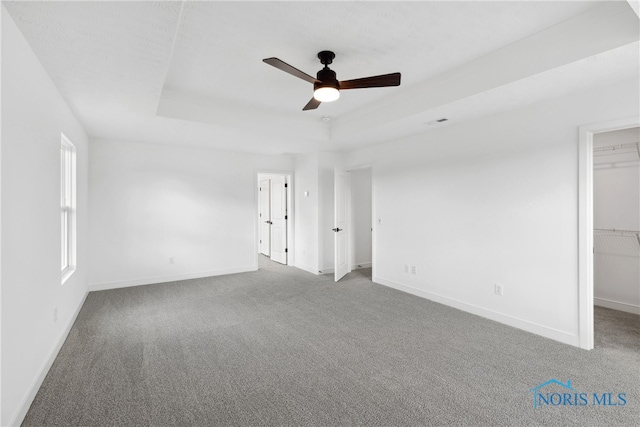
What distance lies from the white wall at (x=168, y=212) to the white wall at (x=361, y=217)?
1857 millimetres

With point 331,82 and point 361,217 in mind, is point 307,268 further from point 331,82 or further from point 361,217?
point 331,82

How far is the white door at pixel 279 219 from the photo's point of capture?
22.9 feet

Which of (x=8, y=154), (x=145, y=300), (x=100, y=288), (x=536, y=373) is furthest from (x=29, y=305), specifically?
(x=536, y=373)

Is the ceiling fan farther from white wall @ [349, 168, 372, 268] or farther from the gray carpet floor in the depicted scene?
white wall @ [349, 168, 372, 268]

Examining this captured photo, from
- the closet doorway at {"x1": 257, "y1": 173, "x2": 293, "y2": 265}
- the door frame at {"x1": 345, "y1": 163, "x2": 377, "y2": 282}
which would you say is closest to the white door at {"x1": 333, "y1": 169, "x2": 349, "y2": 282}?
the door frame at {"x1": 345, "y1": 163, "x2": 377, "y2": 282}

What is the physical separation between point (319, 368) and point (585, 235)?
2725 millimetres

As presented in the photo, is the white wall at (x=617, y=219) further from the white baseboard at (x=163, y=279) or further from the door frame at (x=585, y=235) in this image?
the white baseboard at (x=163, y=279)

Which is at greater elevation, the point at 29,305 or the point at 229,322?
the point at 29,305

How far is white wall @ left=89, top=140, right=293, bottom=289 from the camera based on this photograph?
4875 mm

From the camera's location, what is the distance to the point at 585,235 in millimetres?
2867

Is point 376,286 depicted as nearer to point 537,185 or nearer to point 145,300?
point 537,185

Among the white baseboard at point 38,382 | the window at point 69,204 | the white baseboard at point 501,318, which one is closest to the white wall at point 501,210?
the white baseboard at point 501,318

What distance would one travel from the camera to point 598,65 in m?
2.40

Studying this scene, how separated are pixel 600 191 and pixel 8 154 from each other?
597cm
